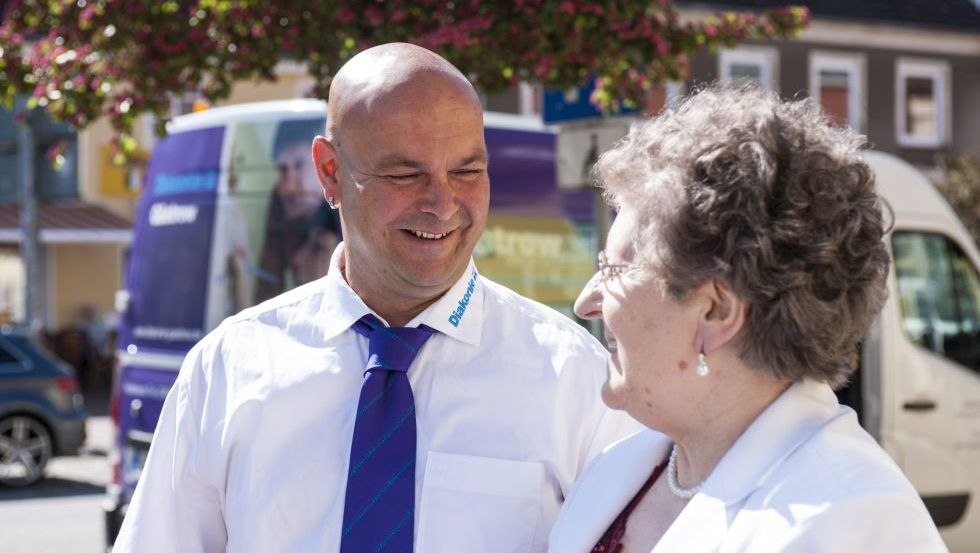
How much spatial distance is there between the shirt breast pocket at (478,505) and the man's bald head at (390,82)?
637mm

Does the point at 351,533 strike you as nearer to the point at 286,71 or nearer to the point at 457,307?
the point at 457,307

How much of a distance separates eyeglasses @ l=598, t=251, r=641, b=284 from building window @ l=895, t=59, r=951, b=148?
90.6 ft

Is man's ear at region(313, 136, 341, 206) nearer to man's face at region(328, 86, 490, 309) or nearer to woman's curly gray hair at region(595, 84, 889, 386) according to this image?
man's face at region(328, 86, 490, 309)

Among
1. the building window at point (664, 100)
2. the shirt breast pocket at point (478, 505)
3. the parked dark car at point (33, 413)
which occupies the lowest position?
the parked dark car at point (33, 413)

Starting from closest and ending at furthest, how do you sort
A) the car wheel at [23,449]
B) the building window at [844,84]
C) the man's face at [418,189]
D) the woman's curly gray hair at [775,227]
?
1. the woman's curly gray hair at [775,227]
2. the man's face at [418,189]
3. the car wheel at [23,449]
4. the building window at [844,84]

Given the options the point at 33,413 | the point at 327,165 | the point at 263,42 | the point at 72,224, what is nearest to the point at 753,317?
the point at 327,165

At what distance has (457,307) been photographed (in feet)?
8.28

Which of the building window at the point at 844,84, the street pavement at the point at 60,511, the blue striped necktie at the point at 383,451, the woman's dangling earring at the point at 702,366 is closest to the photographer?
the woman's dangling earring at the point at 702,366

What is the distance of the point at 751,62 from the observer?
1050 inches

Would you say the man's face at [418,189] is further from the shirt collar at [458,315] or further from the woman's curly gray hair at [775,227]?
the woman's curly gray hair at [775,227]

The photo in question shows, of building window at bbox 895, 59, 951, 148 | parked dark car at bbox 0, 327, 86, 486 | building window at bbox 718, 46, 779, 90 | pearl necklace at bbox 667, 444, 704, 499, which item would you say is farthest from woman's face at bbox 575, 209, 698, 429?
building window at bbox 895, 59, 951, 148

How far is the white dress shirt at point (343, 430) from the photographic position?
7.82 ft

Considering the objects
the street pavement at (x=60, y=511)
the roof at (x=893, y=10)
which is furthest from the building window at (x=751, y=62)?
the street pavement at (x=60, y=511)

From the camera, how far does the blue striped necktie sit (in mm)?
2350
